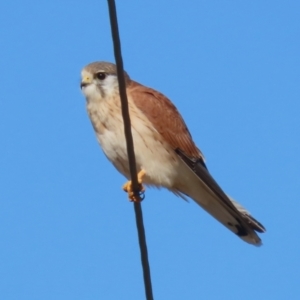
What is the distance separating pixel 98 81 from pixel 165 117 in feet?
1.80

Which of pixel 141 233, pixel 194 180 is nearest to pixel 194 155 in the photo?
pixel 194 180

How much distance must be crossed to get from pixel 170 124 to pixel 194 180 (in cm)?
45

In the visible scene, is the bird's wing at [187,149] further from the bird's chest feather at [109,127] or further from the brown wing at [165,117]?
the bird's chest feather at [109,127]

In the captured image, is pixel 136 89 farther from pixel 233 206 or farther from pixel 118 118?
pixel 233 206

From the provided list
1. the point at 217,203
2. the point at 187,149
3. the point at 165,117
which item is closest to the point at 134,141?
the point at 165,117

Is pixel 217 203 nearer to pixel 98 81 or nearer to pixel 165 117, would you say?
pixel 165 117

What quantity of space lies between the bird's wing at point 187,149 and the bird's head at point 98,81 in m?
0.17

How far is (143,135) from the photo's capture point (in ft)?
17.7

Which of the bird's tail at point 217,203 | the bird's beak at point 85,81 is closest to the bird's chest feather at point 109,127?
the bird's beak at point 85,81

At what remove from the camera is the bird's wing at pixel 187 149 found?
5.39 m

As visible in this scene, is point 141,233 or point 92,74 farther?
point 92,74

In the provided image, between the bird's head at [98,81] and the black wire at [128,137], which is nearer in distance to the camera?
the black wire at [128,137]

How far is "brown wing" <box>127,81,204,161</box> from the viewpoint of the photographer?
5562 millimetres

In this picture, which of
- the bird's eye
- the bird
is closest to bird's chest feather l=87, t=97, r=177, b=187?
the bird
